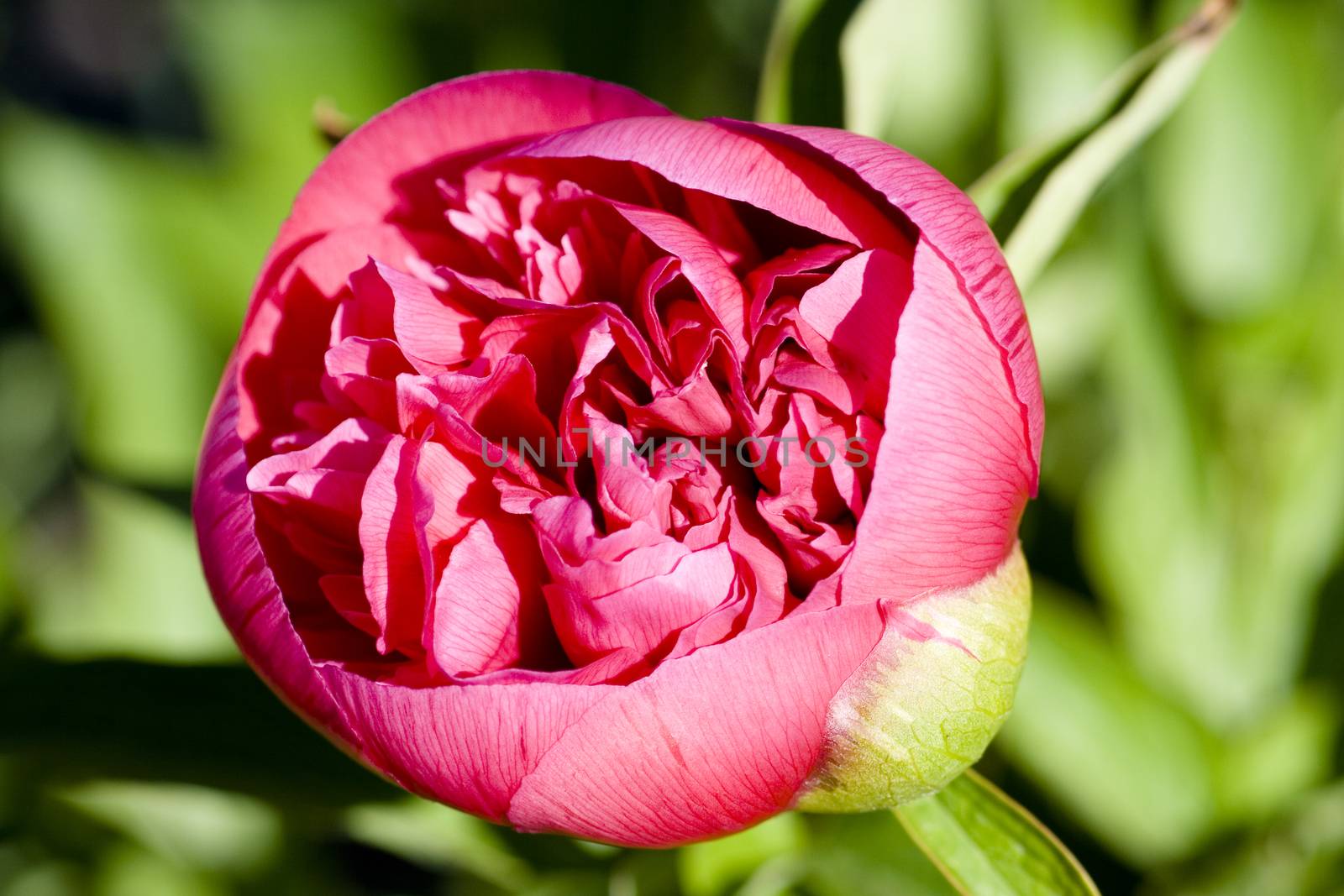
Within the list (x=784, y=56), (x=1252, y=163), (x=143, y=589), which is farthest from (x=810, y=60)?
(x=143, y=589)

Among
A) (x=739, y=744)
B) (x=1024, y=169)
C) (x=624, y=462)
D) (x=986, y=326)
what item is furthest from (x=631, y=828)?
(x=1024, y=169)

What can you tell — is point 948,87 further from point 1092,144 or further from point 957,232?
point 957,232

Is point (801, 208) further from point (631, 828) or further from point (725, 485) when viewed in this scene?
point (631, 828)

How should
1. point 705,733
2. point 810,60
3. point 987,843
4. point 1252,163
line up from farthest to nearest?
point 1252,163, point 810,60, point 987,843, point 705,733

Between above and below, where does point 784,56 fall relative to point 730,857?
above

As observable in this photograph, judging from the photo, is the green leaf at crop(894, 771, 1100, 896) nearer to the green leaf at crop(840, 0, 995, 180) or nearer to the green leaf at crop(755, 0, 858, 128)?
the green leaf at crop(755, 0, 858, 128)

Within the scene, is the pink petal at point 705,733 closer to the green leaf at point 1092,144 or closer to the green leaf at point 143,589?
the green leaf at point 1092,144

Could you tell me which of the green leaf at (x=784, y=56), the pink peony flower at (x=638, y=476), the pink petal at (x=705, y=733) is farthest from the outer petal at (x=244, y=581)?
the green leaf at (x=784, y=56)
